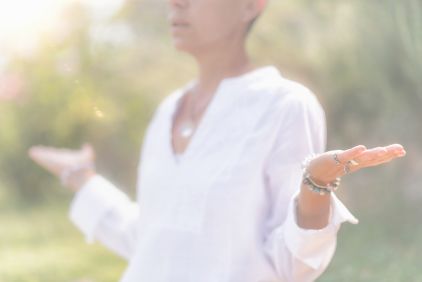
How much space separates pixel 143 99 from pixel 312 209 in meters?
3.31

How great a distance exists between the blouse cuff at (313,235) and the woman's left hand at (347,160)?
0.06 metres

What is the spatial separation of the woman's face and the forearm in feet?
1.09

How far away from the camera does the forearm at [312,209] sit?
124 centimetres

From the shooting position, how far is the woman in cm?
130

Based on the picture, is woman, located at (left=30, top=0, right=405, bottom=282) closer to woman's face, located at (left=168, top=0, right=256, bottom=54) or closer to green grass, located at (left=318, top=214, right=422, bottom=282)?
woman's face, located at (left=168, top=0, right=256, bottom=54)

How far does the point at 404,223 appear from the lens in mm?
3217

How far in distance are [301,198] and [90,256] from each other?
2616mm

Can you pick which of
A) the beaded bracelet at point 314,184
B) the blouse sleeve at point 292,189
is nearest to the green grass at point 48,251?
the blouse sleeve at point 292,189

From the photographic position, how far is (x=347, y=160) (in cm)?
117

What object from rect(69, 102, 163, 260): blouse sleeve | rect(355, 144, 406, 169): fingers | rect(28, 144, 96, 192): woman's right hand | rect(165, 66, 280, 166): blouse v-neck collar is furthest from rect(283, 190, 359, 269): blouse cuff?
rect(28, 144, 96, 192): woman's right hand

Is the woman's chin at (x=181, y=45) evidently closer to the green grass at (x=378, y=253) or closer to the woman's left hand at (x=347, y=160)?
the woman's left hand at (x=347, y=160)

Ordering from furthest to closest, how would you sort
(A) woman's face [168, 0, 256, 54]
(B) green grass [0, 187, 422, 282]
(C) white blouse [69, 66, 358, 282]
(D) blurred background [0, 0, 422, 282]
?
(D) blurred background [0, 0, 422, 282], (B) green grass [0, 187, 422, 282], (A) woman's face [168, 0, 256, 54], (C) white blouse [69, 66, 358, 282]

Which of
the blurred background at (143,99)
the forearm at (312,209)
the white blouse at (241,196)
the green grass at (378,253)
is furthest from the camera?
the blurred background at (143,99)

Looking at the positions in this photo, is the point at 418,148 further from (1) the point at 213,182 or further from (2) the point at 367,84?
(1) the point at 213,182
